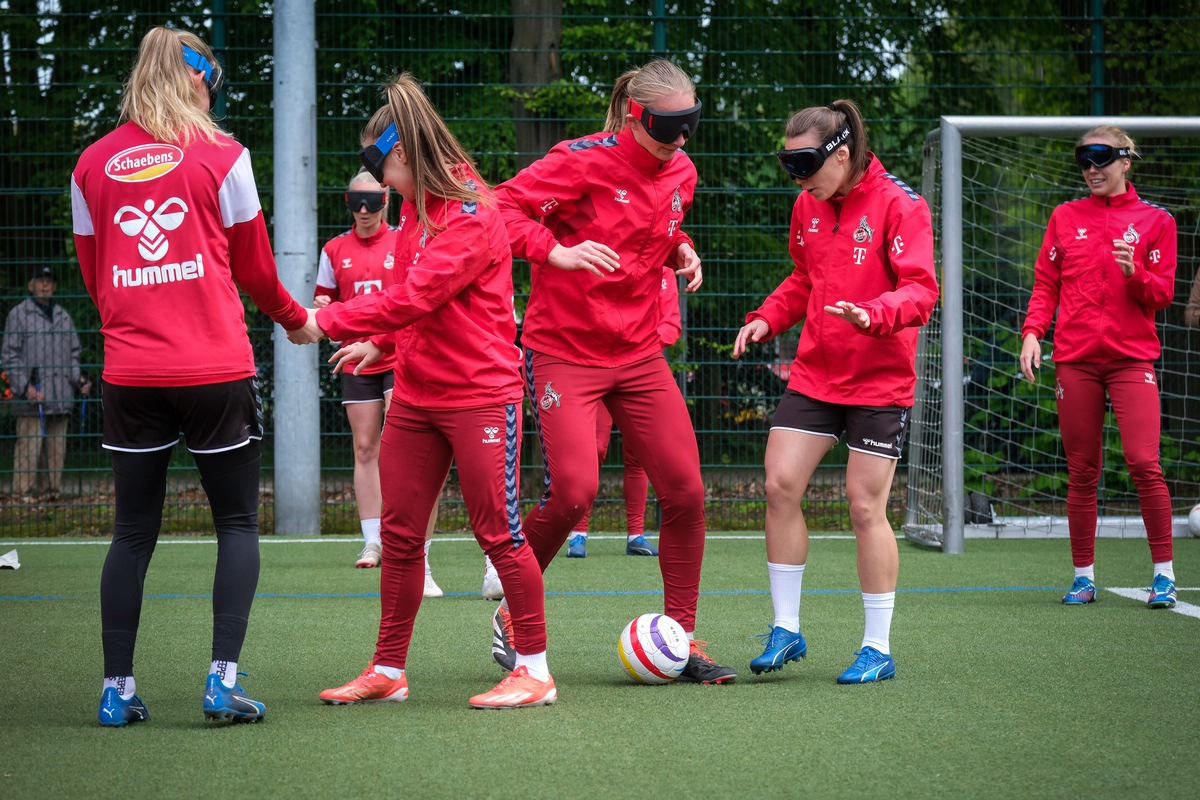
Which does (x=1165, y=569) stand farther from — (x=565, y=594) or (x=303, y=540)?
(x=303, y=540)

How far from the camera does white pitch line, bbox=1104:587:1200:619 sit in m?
6.12

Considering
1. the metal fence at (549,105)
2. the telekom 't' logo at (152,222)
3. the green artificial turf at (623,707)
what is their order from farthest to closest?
1. the metal fence at (549,105)
2. the telekom 't' logo at (152,222)
3. the green artificial turf at (623,707)

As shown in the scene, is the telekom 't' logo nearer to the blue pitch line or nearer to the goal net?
the blue pitch line

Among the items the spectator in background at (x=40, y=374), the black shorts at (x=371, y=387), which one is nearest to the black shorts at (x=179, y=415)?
the black shorts at (x=371, y=387)

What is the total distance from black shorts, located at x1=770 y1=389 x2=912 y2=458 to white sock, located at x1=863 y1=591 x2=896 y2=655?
0.53 metres

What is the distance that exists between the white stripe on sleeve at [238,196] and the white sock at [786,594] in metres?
2.31

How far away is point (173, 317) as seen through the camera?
12.7 feet

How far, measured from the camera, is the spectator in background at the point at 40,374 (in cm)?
952

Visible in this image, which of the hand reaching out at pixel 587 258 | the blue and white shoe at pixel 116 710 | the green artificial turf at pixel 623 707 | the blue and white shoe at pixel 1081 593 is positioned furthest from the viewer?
the blue and white shoe at pixel 1081 593

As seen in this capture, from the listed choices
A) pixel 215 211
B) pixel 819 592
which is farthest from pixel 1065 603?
pixel 215 211

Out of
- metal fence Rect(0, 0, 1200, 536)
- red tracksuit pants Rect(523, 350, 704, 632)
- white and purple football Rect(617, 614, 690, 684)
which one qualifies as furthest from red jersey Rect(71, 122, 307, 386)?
metal fence Rect(0, 0, 1200, 536)

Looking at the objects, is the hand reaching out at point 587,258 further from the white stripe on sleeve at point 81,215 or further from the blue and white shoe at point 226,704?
the blue and white shoe at point 226,704

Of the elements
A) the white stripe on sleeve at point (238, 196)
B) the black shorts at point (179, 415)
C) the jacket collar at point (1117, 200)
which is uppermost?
the jacket collar at point (1117, 200)

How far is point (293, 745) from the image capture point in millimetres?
3750
